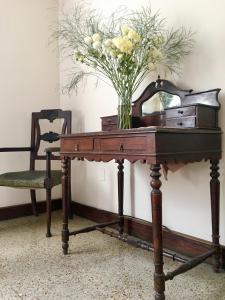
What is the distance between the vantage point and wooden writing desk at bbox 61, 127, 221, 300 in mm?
1208

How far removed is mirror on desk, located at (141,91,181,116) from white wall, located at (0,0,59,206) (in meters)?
1.37

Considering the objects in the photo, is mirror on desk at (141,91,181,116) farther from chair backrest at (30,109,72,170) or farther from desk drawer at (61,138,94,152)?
chair backrest at (30,109,72,170)

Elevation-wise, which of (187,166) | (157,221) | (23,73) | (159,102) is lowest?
(157,221)

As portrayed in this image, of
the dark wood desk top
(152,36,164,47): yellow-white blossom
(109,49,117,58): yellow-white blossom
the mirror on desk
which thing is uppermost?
(152,36,164,47): yellow-white blossom

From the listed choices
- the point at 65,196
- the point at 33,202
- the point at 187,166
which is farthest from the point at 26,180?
the point at 187,166

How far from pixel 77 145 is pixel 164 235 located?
32.2 inches

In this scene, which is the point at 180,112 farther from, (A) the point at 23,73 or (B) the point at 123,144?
(A) the point at 23,73

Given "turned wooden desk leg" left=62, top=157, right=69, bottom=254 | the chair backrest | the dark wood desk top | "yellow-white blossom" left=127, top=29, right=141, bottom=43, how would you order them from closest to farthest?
1. the dark wood desk top
2. "yellow-white blossom" left=127, top=29, right=141, bottom=43
3. "turned wooden desk leg" left=62, top=157, right=69, bottom=254
4. the chair backrest

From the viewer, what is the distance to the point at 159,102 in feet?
5.92

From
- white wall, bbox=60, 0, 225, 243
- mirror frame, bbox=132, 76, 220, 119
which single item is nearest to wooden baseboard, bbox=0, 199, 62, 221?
white wall, bbox=60, 0, 225, 243

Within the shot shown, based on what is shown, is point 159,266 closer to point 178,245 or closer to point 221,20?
point 178,245

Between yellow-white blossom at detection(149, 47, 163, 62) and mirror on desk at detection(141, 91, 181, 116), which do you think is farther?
mirror on desk at detection(141, 91, 181, 116)

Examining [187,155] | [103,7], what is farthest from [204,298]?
[103,7]

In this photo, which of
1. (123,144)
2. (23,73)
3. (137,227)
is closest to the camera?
(123,144)
